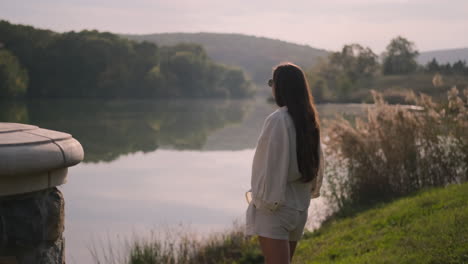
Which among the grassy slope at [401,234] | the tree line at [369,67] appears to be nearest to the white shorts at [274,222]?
the grassy slope at [401,234]

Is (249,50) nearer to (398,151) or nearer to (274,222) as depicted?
(398,151)

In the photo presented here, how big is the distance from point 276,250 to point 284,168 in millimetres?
458

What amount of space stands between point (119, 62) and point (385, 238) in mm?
64744

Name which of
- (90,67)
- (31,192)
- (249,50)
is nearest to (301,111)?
(31,192)

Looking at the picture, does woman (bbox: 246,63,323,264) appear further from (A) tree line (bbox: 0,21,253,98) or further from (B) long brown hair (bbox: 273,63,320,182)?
(A) tree line (bbox: 0,21,253,98)

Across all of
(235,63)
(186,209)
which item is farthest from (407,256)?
(235,63)

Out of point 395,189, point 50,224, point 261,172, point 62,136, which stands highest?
point 62,136

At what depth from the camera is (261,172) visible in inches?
110

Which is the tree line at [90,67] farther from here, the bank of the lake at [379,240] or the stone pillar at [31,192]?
the stone pillar at [31,192]

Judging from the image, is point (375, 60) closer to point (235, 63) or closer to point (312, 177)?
point (312, 177)

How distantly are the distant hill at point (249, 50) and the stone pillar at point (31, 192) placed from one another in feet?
450

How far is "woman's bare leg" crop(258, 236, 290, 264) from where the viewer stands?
2793 mm

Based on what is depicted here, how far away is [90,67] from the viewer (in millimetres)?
63156

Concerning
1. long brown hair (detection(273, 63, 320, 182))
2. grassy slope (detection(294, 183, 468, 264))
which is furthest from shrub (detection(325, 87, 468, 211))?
long brown hair (detection(273, 63, 320, 182))
